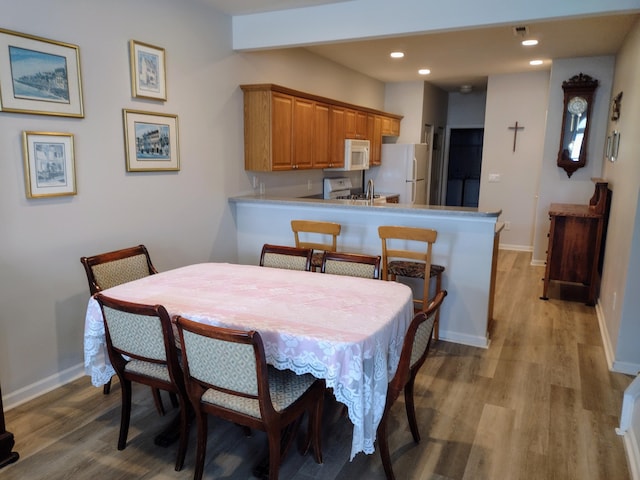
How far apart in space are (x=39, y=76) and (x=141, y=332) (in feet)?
5.50

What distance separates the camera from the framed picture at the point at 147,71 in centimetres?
313

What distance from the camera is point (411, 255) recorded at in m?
3.39

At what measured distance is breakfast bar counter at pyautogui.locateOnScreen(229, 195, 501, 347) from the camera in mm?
3430

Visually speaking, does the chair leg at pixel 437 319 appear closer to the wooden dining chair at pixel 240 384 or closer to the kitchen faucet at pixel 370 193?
the kitchen faucet at pixel 370 193

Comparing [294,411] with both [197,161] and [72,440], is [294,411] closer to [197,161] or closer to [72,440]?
[72,440]

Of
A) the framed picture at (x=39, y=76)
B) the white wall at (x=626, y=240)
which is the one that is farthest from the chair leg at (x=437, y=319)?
the framed picture at (x=39, y=76)

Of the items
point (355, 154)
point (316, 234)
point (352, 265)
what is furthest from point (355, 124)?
point (352, 265)

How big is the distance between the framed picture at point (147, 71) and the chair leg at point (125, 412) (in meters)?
1.99

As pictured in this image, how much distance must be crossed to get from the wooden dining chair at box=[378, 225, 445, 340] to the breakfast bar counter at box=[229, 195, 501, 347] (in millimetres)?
127

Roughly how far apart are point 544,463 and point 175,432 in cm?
184

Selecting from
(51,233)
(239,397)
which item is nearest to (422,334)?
(239,397)

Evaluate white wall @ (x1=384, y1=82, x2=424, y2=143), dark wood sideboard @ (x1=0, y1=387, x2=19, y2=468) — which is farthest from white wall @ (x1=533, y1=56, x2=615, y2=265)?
dark wood sideboard @ (x1=0, y1=387, x2=19, y2=468)

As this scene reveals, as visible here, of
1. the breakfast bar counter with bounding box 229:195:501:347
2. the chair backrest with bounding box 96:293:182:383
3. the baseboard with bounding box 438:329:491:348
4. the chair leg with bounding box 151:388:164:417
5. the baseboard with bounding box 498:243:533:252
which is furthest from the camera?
the baseboard with bounding box 498:243:533:252

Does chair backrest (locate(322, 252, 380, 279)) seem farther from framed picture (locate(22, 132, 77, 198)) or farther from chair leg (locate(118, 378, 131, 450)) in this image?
framed picture (locate(22, 132, 77, 198))
